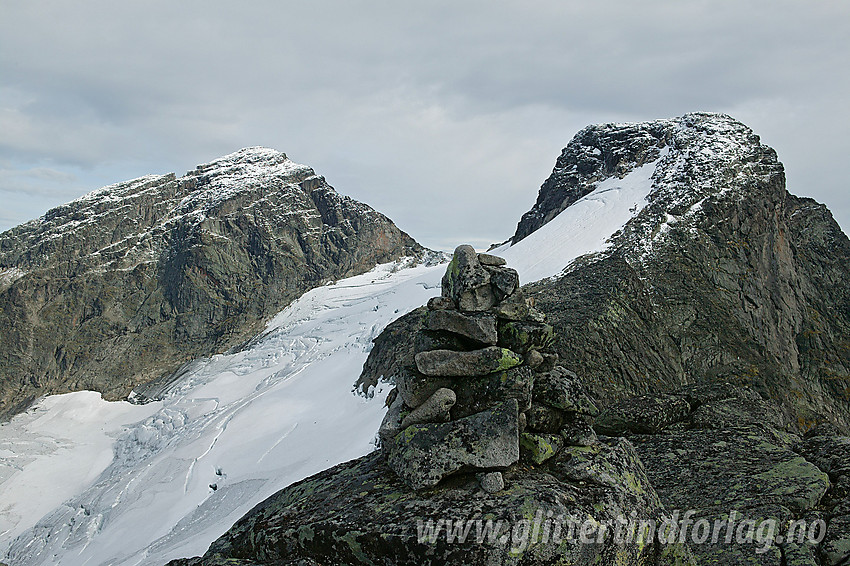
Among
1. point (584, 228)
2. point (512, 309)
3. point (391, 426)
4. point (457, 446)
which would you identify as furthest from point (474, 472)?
point (584, 228)

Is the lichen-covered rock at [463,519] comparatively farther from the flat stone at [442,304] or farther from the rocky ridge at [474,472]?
the flat stone at [442,304]

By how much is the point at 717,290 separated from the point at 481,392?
25.5 m

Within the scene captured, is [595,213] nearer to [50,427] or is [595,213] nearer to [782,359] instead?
[782,359]

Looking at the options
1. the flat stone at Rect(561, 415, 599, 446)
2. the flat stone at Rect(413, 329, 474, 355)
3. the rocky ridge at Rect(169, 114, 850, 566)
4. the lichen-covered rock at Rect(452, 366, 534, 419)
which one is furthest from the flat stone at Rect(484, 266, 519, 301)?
the flat stone at Rect(561, 415, 599, 446)

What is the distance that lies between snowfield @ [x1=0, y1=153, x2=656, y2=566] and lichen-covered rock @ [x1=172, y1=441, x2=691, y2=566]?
989cm

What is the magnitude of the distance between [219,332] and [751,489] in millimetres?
71354

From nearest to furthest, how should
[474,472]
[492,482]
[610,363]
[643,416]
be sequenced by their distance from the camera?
[492,482]
[474,472]
[643,416]
[610,363]

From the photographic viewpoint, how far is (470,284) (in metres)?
8.00

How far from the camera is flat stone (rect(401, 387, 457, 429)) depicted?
23.7 ft

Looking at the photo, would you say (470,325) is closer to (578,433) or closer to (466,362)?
(466,362)

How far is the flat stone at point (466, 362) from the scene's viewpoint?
7.50 metres

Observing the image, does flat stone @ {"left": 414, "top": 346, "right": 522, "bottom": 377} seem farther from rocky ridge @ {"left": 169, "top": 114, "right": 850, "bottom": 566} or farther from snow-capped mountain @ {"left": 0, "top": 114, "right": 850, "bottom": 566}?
snow-capped mountain @ {"left": 0, "top": 114, "right": 850, "bottom": 566}

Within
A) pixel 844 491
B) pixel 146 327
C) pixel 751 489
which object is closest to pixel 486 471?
pixel 751 489

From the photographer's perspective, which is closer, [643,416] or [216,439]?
[643,416]
